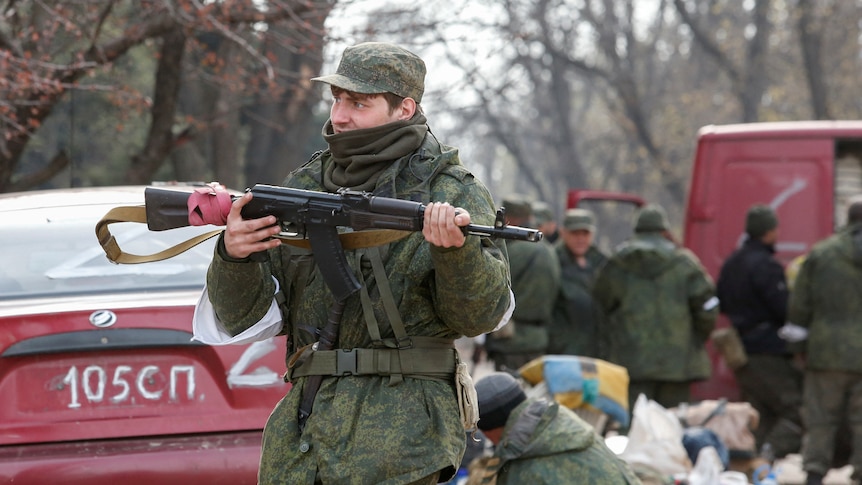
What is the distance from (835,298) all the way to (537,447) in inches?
168

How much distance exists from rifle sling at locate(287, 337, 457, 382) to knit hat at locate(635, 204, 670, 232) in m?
5.80

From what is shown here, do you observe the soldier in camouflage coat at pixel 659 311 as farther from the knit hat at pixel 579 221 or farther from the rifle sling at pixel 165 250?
the rifle sling at pixel 165 250

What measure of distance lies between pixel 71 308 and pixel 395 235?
159cm

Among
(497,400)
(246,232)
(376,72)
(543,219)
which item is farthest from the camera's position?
(543,219)

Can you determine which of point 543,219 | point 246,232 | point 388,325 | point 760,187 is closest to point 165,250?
point 246,232

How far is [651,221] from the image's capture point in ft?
29.1

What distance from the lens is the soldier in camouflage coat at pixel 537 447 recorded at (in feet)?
14.3

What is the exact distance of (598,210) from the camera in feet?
113

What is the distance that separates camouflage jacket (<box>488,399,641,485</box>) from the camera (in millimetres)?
4359

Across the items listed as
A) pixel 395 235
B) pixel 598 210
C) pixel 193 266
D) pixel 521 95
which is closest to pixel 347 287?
pixel 395 235

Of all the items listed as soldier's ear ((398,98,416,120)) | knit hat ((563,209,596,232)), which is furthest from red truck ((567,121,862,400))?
soldier's ear ((398,98,416,120))

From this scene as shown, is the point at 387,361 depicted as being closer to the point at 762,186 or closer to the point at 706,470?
the point at 706,470

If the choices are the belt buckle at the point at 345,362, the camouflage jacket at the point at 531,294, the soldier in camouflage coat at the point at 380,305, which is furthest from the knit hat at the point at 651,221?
the belt buckle at the point at 345,362

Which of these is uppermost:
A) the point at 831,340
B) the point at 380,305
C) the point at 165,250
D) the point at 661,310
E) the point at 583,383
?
the point at 165,250
